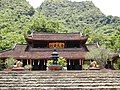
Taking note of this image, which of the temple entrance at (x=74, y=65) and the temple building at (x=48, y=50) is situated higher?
the temple building at (x=48, y=50)

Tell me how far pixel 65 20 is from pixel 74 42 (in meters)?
79.5

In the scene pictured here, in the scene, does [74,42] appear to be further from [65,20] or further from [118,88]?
[65,20]

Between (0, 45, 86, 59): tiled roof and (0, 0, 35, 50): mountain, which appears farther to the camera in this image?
(0, 0, 35, 50): mountain

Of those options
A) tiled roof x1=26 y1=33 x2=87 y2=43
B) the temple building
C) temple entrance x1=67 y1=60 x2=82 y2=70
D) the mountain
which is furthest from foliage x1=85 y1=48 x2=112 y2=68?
the mountain

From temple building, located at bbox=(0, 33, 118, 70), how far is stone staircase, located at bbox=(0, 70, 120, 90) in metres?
29.4

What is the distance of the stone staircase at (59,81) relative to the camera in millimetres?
8250

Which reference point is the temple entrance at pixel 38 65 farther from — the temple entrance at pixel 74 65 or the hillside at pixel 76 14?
the hillside at pixel 76 14

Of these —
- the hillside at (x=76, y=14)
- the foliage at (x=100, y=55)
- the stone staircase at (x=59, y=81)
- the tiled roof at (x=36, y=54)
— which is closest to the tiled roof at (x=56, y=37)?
the tiled roof at (x=36, y=54)

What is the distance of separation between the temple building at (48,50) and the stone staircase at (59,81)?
29.4 metres

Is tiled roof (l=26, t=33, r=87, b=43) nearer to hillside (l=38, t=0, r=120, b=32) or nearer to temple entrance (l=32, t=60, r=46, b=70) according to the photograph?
temple entrance (l=32, t=60, r=46, b=70)

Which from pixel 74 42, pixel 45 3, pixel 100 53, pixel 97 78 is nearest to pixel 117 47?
pixel 74 42

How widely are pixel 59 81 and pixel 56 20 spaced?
9524 cm

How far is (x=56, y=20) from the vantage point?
10356cm

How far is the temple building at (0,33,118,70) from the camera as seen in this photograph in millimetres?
39031
